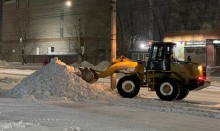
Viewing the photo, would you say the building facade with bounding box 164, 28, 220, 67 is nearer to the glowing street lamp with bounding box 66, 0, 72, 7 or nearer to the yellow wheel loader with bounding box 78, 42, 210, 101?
the yellow wheel loader with bounding box 78, 42, 210, 101

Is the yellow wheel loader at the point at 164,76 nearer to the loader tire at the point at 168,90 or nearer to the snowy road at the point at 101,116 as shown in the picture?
the loader tire at the point at 168,90

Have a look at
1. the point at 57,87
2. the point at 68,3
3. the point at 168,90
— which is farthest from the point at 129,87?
the point at 68,3

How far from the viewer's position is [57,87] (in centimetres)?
1842

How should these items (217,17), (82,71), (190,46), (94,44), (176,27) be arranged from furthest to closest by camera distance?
(94,44) → (176,27) → (217,17) → (190,46) → (82,71)

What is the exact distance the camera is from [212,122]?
41.0 feet

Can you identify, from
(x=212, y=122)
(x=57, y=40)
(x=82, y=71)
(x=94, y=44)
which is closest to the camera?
(x=212, y=122)

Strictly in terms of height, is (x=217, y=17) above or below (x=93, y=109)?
above

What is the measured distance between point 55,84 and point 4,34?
75.6 m

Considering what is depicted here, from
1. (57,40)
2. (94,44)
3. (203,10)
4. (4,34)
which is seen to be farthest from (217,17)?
(4,34)

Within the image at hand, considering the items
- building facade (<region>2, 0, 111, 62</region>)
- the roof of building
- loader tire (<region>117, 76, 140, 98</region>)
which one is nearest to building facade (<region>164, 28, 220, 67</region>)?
the roof of building

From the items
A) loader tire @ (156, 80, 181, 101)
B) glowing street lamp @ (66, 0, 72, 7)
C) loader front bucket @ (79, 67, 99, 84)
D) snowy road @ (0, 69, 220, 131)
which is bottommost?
snowy road @ (0, 69, 220, 131)

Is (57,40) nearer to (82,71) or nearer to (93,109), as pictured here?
(82,71)

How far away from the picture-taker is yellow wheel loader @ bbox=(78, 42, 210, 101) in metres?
18.8

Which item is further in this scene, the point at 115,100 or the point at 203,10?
the point at 203,10
